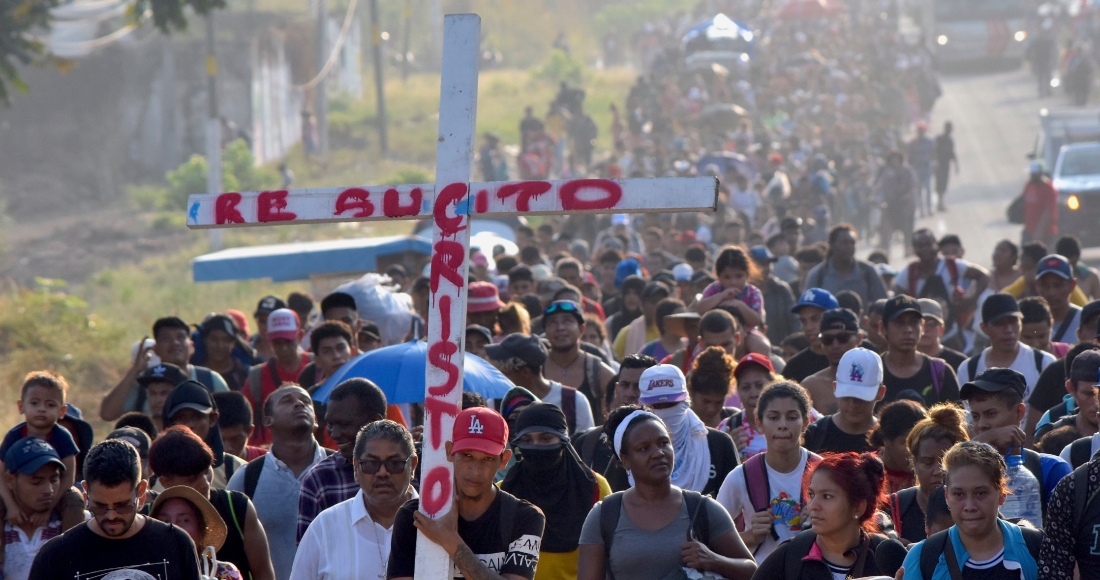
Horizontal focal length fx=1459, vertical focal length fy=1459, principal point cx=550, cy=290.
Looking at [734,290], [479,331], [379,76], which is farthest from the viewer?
[379,76]

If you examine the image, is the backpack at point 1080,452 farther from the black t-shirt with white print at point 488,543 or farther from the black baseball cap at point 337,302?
the black baseball cap at point 337,302

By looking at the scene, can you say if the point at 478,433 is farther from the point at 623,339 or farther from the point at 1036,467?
the point at 623,339

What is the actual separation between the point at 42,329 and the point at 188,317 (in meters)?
4.40

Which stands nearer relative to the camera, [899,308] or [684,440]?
[684,440]

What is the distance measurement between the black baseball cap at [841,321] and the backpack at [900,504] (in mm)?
2721

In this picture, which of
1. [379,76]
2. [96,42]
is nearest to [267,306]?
[96,42]

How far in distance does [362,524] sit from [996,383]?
2.73m

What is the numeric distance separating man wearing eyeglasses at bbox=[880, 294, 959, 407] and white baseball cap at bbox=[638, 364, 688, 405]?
2.02m

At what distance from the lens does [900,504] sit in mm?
5590

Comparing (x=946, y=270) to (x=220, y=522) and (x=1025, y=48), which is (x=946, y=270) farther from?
(x=1025, y=48)

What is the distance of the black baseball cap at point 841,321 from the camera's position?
8.28 metres

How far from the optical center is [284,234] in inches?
1226

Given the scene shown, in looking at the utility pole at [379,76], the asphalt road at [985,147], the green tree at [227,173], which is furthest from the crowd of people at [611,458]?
the utility pole at [379,76]

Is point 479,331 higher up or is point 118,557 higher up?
point 479,331
